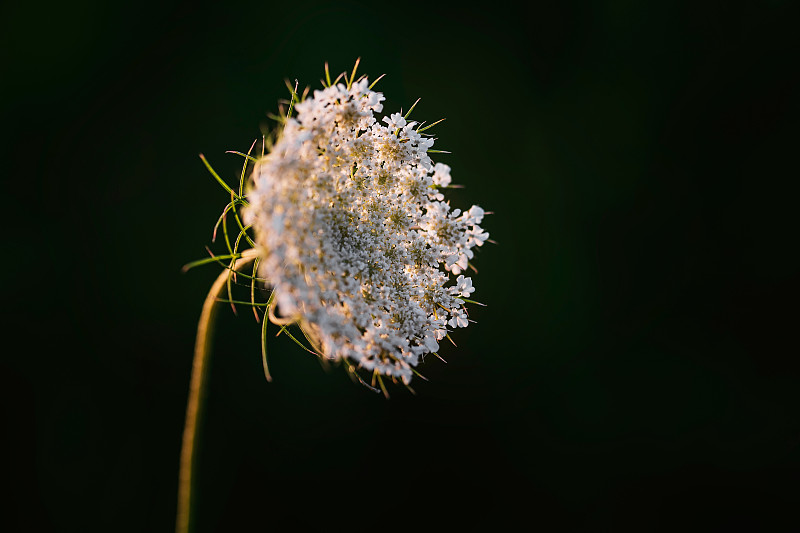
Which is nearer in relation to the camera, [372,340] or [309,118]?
[309,118]

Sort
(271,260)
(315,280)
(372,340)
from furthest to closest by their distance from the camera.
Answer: (372,340) < (315,280) < (271,260)

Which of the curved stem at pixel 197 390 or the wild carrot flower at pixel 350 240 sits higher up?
the wild carrot flower at pixel 350 240

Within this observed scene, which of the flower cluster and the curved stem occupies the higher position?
the flower cluster

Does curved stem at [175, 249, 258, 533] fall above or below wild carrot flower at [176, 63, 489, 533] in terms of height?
below

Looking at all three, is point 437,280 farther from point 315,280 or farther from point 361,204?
point 315,280

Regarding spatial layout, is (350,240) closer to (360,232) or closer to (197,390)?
(360,232)

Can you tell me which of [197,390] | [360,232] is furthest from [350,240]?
[197,390]

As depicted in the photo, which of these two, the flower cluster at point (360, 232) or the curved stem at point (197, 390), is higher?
the flower cluster at point (360, 232)

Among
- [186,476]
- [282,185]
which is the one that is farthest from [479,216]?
[186,476]
